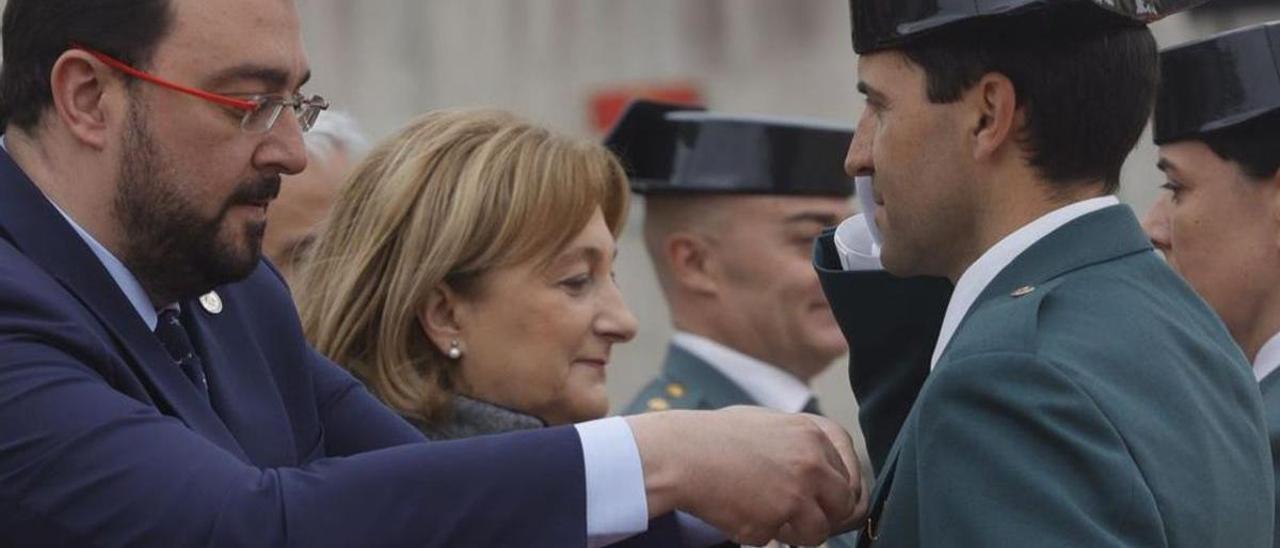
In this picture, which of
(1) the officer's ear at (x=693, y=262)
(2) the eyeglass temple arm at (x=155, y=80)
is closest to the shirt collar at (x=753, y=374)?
(1) the officer's ear at (x=693, y=262)

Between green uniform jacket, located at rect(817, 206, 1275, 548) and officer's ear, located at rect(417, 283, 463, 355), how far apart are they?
117cm

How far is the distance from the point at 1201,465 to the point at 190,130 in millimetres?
1197

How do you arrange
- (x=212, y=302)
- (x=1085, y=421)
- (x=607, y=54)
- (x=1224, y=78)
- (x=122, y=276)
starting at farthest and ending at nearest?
(x=607, y=54)
(x=1224, y=78)
(x=212, y=302)
(x=122, y=276)
(x=1085, y=421)

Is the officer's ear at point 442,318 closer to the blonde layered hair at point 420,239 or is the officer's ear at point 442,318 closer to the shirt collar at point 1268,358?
the blonde layered hair at point 420,239

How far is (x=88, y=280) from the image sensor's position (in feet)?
8.66

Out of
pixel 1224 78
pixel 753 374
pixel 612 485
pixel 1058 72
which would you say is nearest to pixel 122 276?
pixel 612 485

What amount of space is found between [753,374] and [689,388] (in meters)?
0.21

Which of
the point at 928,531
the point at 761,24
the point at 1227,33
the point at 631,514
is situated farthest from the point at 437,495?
the point at 761,24

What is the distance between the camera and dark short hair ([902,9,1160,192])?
262 centimetres

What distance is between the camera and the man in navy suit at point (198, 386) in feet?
7.97

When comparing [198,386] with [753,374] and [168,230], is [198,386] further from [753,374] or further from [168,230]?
[753,374]

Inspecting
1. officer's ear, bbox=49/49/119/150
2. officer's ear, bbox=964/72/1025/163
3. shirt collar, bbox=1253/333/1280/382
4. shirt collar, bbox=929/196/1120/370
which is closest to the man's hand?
shirt collar, bbox=929/196/1120/370

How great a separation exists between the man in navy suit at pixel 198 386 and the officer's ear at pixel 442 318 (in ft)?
2.48

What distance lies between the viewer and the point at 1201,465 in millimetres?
2506
